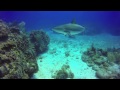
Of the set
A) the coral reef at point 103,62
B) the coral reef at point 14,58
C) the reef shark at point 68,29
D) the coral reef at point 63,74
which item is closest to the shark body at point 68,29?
the reef shark at point 68,29

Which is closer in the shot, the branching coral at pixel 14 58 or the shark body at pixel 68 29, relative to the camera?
the branching coral at pixel 14 58

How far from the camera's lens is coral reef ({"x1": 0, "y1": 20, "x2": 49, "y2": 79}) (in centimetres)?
505

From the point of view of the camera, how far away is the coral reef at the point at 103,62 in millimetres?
5679

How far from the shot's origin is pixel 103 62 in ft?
22.3

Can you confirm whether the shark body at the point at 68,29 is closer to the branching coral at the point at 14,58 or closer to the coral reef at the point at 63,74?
the branching coral at the point at 14,58

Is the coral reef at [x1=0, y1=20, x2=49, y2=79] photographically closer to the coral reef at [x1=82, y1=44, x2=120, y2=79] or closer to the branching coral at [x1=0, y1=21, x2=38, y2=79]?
the branching coral at [x1=0, y1=21, x2=38, y2=79]

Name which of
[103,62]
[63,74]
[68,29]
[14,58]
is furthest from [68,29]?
[14,58]

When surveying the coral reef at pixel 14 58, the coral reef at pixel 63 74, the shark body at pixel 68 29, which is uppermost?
the shark body at pixel 68 29

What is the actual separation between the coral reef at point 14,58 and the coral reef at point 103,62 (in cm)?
237

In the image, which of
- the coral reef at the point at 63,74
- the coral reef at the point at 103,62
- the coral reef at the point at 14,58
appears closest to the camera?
the coral reef at the point at 14,58
